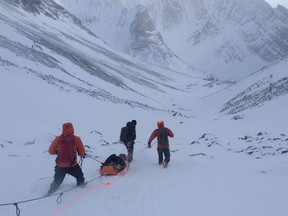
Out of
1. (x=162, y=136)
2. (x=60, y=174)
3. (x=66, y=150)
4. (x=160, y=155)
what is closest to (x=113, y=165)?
(x=160, y=155)

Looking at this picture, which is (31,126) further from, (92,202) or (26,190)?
(92,202)

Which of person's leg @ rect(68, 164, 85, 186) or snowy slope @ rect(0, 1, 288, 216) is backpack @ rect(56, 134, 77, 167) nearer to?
person's leg @ rect(68, 164, 85, 186)

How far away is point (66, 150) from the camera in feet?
39.6

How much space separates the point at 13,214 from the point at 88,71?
168 feet

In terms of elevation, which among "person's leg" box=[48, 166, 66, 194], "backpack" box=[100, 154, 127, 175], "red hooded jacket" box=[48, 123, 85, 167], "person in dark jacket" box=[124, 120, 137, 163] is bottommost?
"person's leg" box=[48, 166, 66, 194]

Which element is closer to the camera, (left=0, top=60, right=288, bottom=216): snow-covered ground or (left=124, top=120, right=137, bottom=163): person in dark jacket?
(left=0, top=60, right=288, bottom=216): snow-covered ground

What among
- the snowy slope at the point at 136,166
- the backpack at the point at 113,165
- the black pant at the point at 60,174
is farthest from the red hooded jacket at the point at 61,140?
the backpack at the point at 113,165

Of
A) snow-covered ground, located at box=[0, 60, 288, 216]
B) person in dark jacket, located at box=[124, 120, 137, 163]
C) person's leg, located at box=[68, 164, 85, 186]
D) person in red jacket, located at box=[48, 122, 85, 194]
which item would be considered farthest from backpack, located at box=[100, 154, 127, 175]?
person in red jacket, located at box=[48, 122, 85, 194]

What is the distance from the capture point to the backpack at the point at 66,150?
12023 mm

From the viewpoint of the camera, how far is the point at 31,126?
21641 mm

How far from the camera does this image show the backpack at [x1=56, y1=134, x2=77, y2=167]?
39.4 feet

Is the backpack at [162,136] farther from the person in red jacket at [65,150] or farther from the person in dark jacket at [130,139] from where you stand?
the person in red jacket at [65,150]

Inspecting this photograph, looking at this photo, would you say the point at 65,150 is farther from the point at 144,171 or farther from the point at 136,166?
the point at 136,166

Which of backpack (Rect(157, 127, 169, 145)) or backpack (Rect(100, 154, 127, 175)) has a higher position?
backpack (Rect(157, 127, 169, 145))
